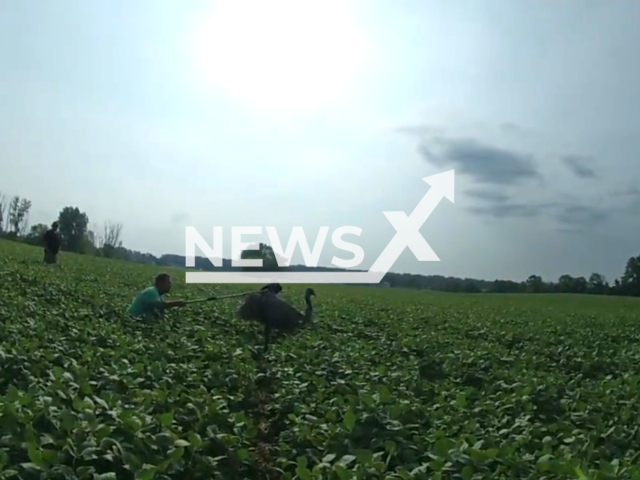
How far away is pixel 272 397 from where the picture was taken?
726 centimetres

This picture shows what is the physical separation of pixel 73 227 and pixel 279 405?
2956 inches

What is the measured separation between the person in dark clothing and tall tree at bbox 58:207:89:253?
163ft

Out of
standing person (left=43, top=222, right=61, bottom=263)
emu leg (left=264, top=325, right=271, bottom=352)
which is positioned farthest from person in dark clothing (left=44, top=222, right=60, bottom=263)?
emu leg (left=264, top=325, right=271, bottom=352)

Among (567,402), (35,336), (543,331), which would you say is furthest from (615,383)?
(543,331)

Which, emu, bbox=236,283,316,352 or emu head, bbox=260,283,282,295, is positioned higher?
emu head, bbox=260,283,282,295

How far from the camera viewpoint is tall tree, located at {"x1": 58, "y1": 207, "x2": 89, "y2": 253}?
235 feet

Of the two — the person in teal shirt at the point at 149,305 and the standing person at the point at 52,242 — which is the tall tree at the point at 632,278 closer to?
the standing person at the point at 52,242

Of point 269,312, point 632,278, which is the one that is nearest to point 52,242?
point 269,312

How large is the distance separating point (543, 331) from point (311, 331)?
7.73 m

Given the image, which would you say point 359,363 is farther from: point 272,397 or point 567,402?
point 567,402

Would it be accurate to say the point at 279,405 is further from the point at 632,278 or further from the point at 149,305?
the point at 632,278

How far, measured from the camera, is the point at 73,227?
76.7 metres

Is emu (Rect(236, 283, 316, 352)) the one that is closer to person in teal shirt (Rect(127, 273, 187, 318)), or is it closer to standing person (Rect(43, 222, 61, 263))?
person in teal shirt (Rect(127, 273, 187, 318))

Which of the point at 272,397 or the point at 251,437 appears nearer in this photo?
the point at 251,437
